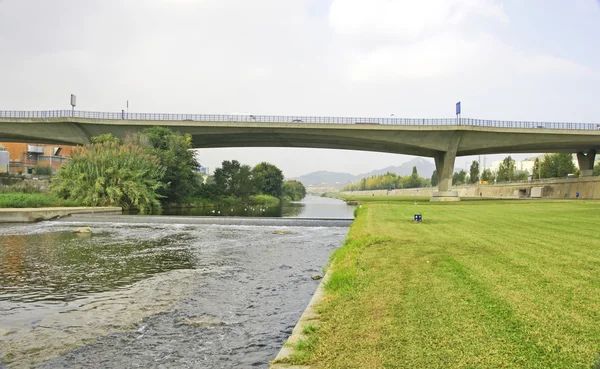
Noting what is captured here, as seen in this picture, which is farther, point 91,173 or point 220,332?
point 91,173

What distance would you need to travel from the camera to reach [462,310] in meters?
7.48

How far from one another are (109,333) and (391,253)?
8.90 m

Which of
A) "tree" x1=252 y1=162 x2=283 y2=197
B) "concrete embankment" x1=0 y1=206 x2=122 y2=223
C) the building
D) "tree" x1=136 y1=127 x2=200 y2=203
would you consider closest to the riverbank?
"tree" x1=136 y1=127 x2=200 y2=203

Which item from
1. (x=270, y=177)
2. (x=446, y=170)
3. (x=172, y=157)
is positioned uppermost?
(x=172, y=157)

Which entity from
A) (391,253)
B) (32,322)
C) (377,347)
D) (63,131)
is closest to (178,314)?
(32,322)

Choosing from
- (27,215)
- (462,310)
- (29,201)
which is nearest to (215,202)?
(29,201)

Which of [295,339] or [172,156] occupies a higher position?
[172,156]

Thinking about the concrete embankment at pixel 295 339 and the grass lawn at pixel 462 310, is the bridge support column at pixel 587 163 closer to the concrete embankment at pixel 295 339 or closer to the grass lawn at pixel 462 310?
the grass lawn at pixel 462 310

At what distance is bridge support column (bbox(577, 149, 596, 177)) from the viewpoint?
8757 cm

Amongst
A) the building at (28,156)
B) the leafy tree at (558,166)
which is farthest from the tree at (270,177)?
the leafy tree at (558,166)

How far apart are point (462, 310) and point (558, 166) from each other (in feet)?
470

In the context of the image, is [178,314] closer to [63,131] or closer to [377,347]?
[377,347]

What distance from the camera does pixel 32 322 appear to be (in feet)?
32.0

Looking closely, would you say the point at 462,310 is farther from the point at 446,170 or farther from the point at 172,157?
the point at 446,170
